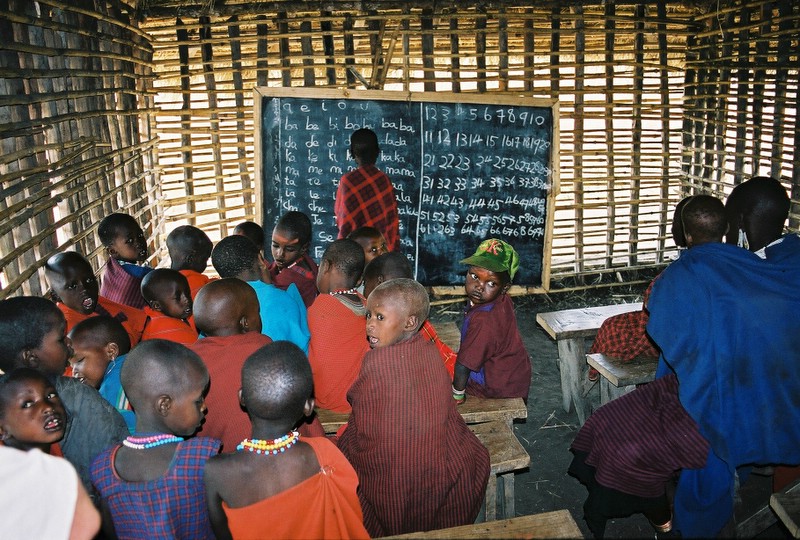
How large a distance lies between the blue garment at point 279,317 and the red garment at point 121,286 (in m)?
1.15

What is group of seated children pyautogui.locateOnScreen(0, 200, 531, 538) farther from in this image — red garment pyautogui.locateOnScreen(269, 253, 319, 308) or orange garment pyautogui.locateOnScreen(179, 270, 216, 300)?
red garment pyautogui.locateOnScreen(269, 253, 319, 308)

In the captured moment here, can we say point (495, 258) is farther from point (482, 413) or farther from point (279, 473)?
point (279, 473)

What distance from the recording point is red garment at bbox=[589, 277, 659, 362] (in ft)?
13.9

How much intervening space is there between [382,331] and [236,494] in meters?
1.02

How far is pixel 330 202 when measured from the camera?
6496 millimetres

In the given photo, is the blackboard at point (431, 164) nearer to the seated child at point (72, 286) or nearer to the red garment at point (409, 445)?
the seated child at point (72, 286)

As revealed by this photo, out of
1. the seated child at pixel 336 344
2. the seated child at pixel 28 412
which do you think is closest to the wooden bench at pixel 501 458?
the seated child at pixel 336 344

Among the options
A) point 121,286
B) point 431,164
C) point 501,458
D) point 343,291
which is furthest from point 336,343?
point 431,164

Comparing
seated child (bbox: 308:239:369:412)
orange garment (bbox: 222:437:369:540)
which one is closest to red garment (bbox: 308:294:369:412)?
seated child (bbox: 308:239:369:412)

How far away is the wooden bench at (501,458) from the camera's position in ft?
10.2

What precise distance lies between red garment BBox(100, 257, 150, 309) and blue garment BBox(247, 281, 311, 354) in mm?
1151

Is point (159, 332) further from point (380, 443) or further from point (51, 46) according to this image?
point (51, 46)

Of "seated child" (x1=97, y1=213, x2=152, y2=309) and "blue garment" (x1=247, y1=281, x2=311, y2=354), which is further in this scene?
"seated child" (x1=97, y1=213, x2=152, y2=309)

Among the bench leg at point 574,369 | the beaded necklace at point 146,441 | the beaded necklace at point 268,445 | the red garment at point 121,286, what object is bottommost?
the bench leg at point 574,369
